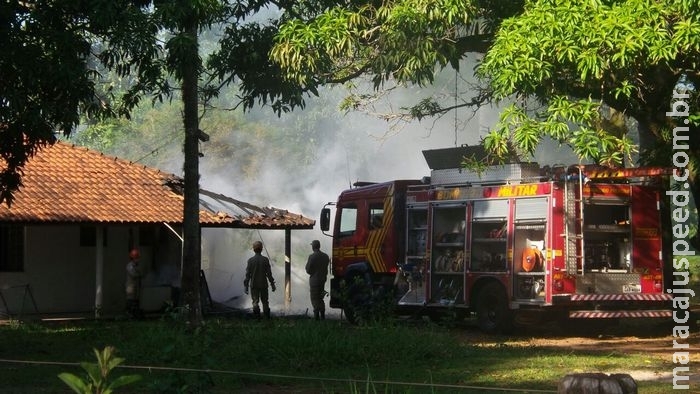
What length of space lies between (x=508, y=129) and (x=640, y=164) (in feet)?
12.5

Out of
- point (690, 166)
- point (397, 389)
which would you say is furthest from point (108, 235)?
point (397, 389)

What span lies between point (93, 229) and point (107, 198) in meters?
1.98

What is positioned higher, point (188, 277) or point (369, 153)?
point (369, 153)

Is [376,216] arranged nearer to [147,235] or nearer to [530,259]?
[530,259]

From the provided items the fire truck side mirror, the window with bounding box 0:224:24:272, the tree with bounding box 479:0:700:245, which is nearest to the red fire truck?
the tree with bounding box 479:0:700:245

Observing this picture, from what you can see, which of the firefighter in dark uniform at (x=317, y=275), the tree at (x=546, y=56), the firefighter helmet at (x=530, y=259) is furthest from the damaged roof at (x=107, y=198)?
the firefighter helmet at (x=530, y=259)

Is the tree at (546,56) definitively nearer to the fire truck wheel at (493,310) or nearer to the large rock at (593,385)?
the fire truck wheel at (493,310)

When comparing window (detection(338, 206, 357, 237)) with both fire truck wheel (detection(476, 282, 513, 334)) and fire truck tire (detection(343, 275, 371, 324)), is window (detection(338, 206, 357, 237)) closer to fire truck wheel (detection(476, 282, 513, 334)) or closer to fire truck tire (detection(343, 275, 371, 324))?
fire truck tire (detection(343, 275, 371, 324))

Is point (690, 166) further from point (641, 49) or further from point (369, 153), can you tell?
point (369, 153)

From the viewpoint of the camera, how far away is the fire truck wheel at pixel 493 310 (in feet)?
62.8

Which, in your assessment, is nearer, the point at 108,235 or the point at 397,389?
the point at 397,389

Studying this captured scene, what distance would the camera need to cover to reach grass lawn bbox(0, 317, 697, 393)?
11.9m

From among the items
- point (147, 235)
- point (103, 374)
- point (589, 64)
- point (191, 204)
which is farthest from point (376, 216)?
point (103, 374)

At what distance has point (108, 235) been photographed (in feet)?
88.3
